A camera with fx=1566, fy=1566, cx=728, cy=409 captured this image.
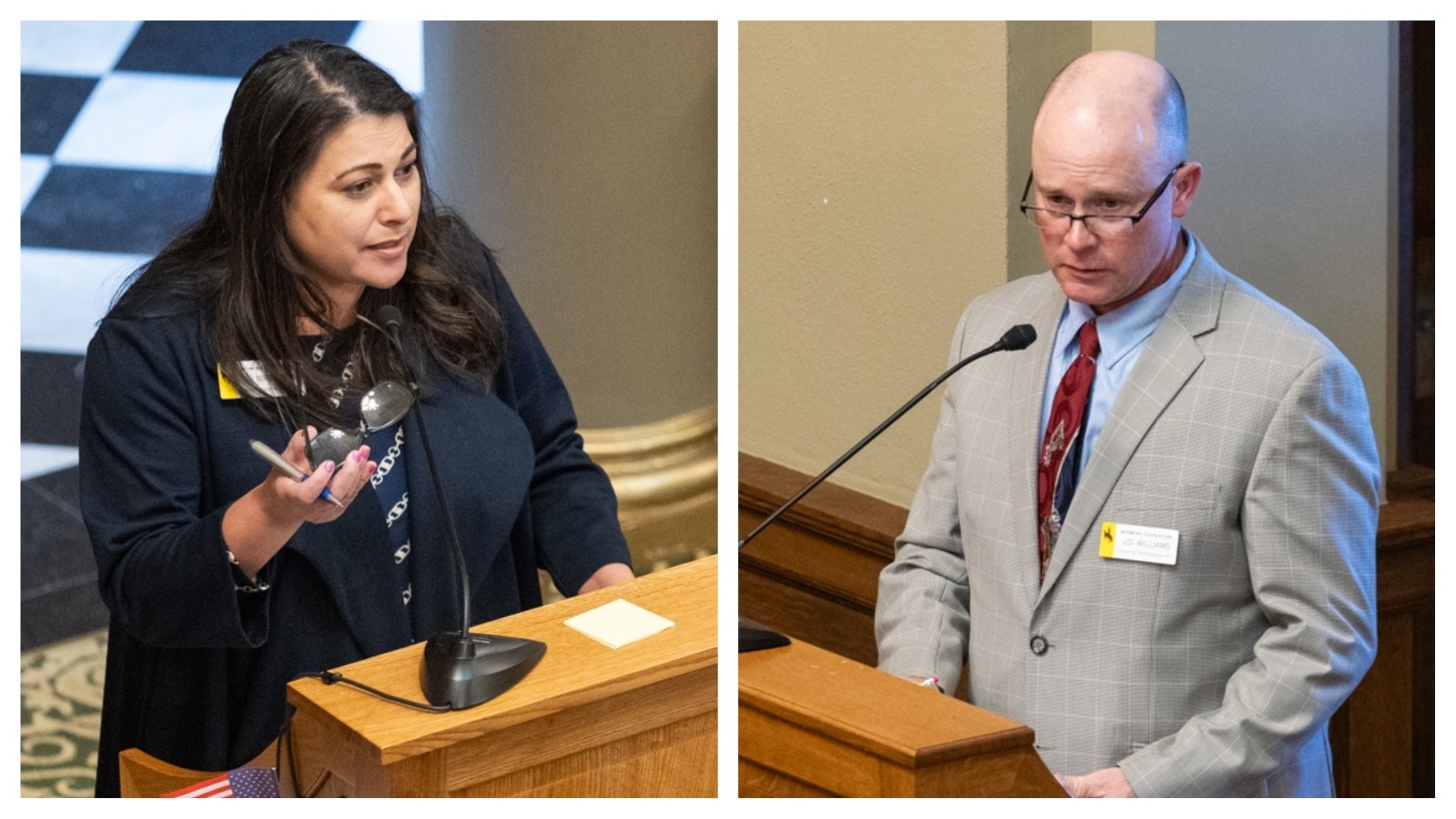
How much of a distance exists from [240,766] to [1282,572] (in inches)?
57.7

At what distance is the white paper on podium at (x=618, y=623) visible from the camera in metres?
2.10

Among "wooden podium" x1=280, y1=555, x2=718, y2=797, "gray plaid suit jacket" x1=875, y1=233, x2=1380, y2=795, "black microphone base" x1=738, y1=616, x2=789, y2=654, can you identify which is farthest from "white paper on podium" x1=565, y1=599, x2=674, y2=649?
"gray plaid suit jacket" x1=875, y1=233, x2=1380, y2=795

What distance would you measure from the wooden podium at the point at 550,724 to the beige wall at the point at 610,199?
1.22 ft

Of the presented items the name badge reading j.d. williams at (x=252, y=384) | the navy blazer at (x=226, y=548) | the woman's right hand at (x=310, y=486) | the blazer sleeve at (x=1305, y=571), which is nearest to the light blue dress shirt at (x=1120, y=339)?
the blazer sleeve at (x=1305, y=571)

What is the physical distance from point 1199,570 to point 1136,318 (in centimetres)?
37

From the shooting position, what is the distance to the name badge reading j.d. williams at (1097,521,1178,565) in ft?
7.08

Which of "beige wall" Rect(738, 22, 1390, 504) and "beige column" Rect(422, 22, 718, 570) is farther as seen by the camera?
"beige wall" Rect(738, 22, 1390, 504)

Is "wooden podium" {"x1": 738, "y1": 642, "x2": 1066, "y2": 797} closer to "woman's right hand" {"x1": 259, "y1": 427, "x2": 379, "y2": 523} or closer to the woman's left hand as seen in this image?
the woman's left hand

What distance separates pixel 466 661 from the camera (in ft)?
6.37

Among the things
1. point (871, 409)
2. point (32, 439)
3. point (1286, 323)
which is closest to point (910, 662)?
point (871, 409)

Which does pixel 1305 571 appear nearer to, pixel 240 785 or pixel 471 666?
pixel 471 666

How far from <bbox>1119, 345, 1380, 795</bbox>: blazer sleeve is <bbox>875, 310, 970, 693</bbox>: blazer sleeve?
0.40 m

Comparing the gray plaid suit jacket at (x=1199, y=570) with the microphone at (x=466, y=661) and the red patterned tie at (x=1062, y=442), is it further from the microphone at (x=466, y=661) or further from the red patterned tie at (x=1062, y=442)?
the microphone at (x=466, y=661)

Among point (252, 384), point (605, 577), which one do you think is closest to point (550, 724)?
point (605, 577)
